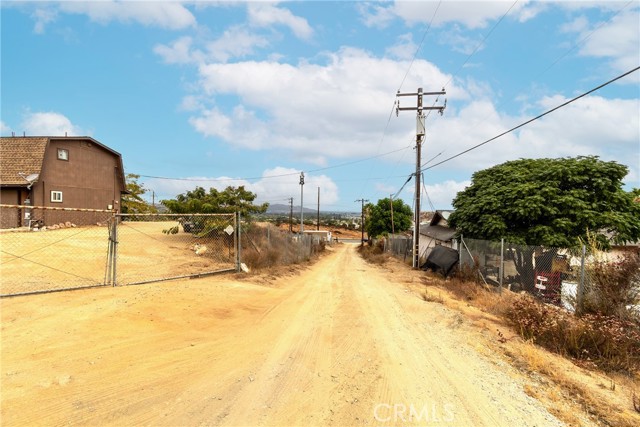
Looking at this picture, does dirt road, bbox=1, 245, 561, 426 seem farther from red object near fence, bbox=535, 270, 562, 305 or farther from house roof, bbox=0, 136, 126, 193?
house roof, bbox=0, 136, 126, 193

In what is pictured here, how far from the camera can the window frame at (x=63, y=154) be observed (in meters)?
22.9

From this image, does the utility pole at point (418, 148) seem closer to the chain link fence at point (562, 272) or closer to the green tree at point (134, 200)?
the chain link fence at point (562, 272)

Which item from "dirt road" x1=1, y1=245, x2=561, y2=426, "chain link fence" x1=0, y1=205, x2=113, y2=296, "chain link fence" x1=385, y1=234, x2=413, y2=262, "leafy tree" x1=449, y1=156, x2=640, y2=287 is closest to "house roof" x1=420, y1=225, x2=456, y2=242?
"chain link fence" x1=385, y1=234, x2=413, y2=262

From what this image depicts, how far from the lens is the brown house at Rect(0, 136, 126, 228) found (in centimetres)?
2058

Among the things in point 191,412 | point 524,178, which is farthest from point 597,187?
point 191,412

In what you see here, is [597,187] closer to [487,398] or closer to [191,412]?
[487,398]

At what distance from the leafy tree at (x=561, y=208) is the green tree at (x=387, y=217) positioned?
3773 cm

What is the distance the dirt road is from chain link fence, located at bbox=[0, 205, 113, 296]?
4.97 feet

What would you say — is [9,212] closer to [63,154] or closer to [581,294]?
[63,154]

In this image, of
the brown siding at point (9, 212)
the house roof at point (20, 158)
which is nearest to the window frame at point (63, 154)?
the house roof at point (20, 158)

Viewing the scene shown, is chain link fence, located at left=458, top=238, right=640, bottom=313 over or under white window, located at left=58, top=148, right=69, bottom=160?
under

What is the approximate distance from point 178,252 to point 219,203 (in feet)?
11.5

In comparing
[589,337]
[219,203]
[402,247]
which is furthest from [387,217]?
[589,337]

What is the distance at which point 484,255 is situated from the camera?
14.6 meters
